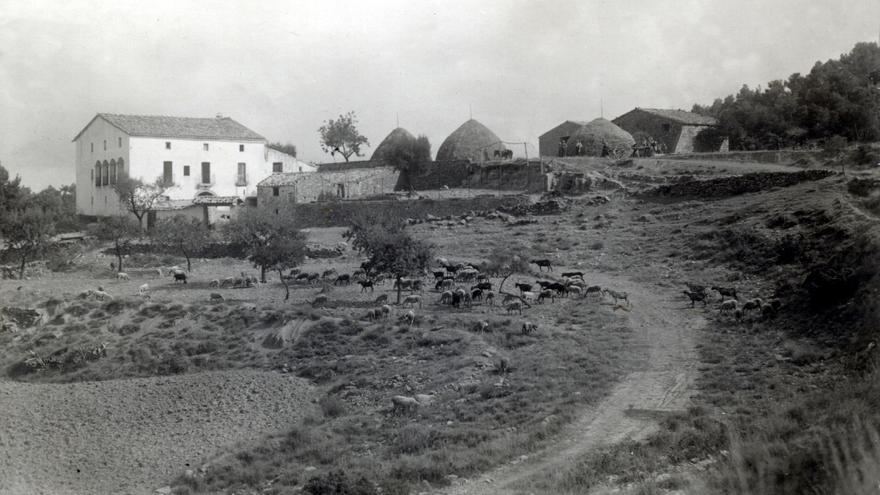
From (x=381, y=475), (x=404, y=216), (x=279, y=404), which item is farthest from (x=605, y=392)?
(x=404, y=216)

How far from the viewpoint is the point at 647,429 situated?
1378 centimetres

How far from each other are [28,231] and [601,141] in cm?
3428

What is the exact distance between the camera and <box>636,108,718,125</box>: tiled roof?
168 ft

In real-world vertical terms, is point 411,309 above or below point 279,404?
above

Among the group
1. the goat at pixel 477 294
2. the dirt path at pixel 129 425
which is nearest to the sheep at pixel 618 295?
the goat at pixel 477 294

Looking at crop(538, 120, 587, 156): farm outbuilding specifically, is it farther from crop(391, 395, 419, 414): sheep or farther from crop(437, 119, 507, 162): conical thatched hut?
crop(391, 395, 419, 414): sheep

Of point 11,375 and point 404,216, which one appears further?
point 404,216

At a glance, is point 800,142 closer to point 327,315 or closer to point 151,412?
point 327,315

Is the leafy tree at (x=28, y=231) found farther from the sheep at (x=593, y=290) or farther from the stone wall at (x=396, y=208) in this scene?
the sheep at (x=593, y=290)

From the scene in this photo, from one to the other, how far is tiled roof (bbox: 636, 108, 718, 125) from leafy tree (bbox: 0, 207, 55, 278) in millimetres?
39282

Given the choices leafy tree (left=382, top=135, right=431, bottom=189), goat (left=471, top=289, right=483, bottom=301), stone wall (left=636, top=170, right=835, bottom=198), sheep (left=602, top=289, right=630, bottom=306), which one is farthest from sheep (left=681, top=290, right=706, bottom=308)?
leafy tree (left=382, top=135, right=431, bottom=189)

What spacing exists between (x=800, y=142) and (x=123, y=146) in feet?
143

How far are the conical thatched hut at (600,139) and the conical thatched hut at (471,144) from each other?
216 inches

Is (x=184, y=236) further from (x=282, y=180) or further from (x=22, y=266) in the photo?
(x=282, y=180)
